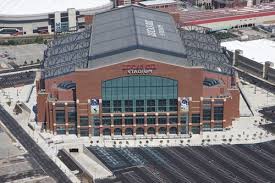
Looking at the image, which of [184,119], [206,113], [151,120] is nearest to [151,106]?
[151,120]

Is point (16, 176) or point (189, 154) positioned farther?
point (189, 154)

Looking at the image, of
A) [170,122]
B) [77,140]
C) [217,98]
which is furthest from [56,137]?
[217,98]

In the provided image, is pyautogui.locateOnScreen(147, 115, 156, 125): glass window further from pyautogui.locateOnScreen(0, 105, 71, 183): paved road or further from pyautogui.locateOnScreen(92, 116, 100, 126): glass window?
pyautogui.locateOnScreen(0, 105, 71, 183): paved road

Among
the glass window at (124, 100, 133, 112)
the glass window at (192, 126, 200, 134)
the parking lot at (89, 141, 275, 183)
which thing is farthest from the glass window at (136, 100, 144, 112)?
the glass window at (192, 126, 200, 134)

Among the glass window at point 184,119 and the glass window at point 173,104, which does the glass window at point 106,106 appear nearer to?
the glass window at point 173,104

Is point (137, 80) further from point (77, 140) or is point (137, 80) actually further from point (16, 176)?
point (16, 176)

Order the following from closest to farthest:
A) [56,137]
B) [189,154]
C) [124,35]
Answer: [189,154] → [56,137] → [124,35]

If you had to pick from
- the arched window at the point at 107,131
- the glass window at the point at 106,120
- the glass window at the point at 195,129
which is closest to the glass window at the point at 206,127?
the glass window at the point at 195,129
